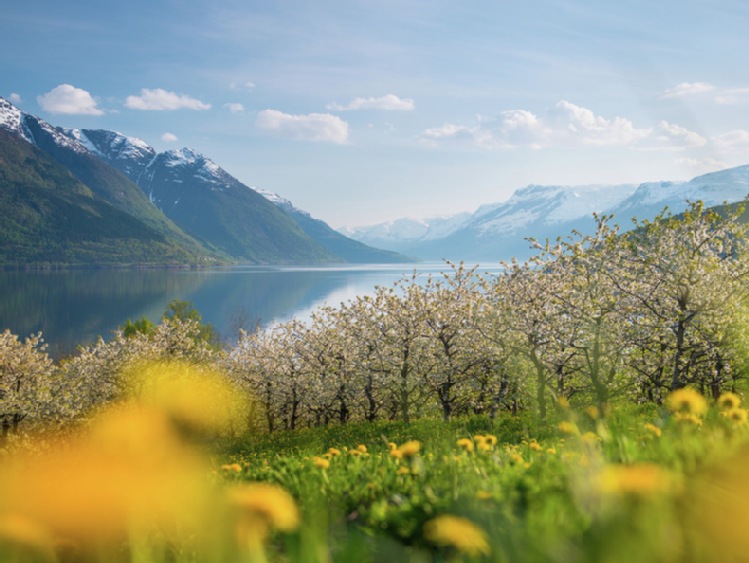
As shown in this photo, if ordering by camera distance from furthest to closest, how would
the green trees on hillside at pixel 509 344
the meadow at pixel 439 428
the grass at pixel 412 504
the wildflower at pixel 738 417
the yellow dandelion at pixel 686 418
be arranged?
the green trees on hillside at pixel 509 344 < the yellow dandelion at pixel 686 418 < the wildflower at pixel 738 417 < the meadow at pixel 439 428 < the grass at pixel 412 504

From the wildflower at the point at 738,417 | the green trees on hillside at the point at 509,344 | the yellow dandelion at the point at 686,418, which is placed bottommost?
the green trees on hillside at the point at 509,344

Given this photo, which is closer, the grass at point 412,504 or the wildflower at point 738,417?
the grass at point 412,504

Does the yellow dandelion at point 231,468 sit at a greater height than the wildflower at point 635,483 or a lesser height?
lesser

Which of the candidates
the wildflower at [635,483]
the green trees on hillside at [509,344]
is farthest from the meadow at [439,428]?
the green trees on hillside at [509,344]

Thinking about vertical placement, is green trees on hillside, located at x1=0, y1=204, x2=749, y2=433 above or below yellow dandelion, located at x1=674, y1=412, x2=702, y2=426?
below

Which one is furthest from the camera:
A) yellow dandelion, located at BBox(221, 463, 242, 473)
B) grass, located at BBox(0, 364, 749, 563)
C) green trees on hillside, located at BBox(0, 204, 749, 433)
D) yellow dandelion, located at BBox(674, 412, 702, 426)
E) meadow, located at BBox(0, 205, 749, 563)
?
green trees on hillside, located at BBox(0, 204, 749, 433)

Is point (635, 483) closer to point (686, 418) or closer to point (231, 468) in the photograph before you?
point (686, 418)

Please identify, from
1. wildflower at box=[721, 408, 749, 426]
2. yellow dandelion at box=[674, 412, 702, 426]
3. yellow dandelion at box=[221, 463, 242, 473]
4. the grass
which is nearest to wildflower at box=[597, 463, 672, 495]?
the grass

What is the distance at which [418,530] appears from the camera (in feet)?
10.2

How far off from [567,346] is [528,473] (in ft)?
77.1

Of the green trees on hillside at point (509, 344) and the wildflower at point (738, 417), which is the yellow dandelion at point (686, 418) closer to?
the wildflower at point (738, 417)

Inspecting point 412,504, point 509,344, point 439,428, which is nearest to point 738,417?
point 412,504

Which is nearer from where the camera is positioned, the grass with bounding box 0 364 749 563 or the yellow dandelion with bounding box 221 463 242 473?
the grass with bounding box 0 364 749 563

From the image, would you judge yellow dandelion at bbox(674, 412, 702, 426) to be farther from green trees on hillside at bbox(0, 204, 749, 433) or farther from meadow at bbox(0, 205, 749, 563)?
green trees on hillside at bbox(0, 204, 749, 433)
